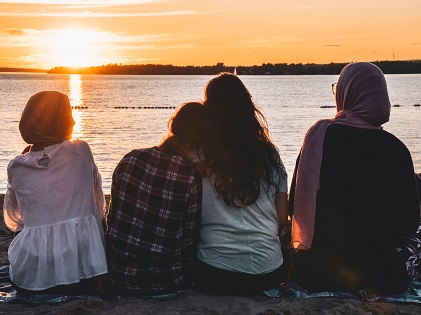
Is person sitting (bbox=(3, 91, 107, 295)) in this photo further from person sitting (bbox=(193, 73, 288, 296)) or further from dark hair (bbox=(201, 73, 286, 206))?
dark hair (bbox=(201, 73, 286, 206))

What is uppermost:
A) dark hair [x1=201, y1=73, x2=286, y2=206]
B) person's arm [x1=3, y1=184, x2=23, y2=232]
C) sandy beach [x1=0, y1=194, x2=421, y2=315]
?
dark hair [x1=201, y1=73, x2=286, y2=206]

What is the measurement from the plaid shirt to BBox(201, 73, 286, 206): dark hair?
0.18 metres

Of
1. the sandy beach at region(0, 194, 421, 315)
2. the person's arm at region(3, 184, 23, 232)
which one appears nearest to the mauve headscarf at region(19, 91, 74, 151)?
the person's arm at region(3, 184, 23, 232)

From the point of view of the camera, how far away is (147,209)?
13.8ft

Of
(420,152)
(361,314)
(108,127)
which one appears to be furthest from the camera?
(108,127)

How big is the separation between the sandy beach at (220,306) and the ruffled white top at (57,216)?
225 millimetres

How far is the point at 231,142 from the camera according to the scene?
413 cm

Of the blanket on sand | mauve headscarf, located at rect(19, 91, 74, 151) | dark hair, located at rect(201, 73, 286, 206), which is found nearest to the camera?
dark hair, located at rect(201, 73, 286, 206)

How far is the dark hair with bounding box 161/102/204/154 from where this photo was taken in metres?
4.12

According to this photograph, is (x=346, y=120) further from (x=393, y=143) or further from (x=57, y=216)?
(x=57, y=216)

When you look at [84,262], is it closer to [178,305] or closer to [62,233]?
[62,233]

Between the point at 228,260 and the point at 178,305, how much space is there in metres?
0.47

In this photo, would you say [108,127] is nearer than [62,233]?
No

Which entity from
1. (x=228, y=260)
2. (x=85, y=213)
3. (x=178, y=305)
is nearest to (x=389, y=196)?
(x=228, y=260)
